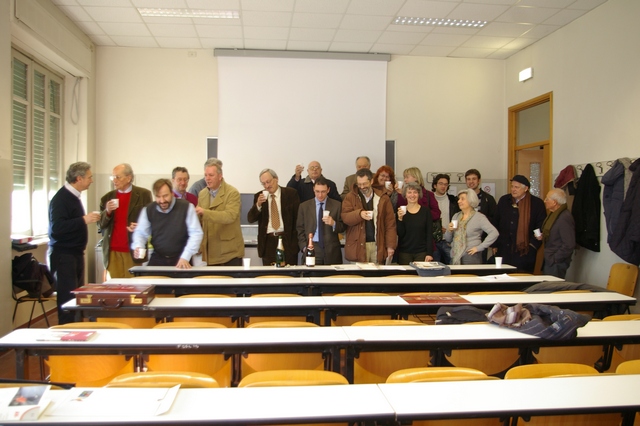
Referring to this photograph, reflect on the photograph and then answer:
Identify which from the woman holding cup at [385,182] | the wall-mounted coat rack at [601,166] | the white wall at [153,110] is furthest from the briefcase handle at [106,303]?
the wall-mounted coat rack at [601,166]

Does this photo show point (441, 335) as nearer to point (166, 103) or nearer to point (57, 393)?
point (57, 393)

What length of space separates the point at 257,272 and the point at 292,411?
9.19 feet

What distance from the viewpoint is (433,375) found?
1.91 metres

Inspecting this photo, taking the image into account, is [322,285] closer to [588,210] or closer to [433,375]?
[433,375]

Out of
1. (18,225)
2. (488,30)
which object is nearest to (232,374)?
(18,225)

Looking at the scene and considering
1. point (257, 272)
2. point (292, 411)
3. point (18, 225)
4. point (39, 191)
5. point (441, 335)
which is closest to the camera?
point (292, 411)

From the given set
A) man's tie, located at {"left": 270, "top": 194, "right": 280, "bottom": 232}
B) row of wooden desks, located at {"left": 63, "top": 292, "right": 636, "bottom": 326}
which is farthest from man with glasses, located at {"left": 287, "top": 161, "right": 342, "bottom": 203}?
row of wooden desks, located at {"left": 63, "top": 292, "right": 636, "bottom": 326}

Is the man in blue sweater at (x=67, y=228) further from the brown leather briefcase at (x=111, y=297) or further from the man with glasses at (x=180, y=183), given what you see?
the brown leather briefcase at (x=111, y=297)

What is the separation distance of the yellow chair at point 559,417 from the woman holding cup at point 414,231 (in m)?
3.02

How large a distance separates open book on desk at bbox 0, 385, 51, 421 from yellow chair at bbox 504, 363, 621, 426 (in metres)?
1.65

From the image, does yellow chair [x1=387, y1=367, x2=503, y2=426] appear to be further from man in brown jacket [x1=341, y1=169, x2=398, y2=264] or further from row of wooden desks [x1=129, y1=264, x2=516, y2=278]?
man in brown jacket [x1=341, y1=169, x2=398, y2=264]

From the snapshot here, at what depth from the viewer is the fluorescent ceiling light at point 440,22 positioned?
6.30 metres

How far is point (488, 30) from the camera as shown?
661 centimetres

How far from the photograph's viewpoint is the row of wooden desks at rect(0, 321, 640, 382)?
2.20 metres
